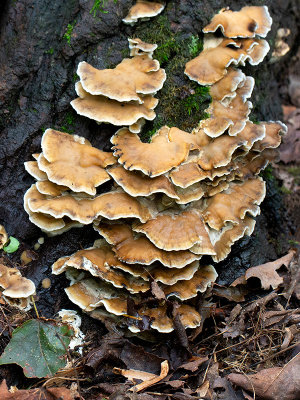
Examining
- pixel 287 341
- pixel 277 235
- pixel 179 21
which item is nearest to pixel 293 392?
pixel 287 341

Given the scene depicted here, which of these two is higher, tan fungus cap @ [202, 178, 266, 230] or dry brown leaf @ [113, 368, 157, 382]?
tan fungus cap @ [202, 178, 266, 230]

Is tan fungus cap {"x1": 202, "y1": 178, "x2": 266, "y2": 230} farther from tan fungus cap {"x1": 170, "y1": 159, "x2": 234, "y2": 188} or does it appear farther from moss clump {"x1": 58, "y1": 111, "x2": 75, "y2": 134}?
moss clump {"x1": 58, "y1": 111, "x2": 75, "y2": 134}

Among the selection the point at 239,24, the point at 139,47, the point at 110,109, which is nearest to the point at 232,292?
the point at 110,109

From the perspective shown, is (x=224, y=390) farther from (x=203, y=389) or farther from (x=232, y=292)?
(x=232, y=292)

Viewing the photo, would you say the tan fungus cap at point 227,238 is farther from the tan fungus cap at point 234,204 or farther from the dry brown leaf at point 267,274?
the dry brown leaf at point 267,274

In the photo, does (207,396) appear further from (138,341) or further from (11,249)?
(11,249)

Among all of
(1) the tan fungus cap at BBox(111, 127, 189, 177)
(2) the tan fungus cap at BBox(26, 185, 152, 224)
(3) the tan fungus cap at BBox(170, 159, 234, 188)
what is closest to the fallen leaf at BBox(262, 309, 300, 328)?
(3) the tan fungus cap at BBox(170, 159, 234, 188)
